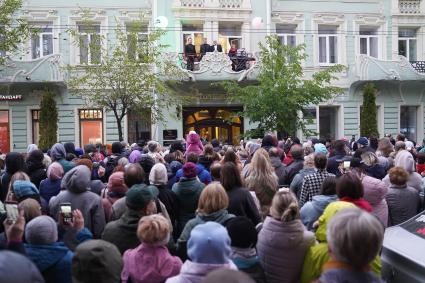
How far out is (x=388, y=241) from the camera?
5.23 m

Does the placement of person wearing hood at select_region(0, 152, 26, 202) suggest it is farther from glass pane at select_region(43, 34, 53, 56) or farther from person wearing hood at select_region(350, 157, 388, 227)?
glass pane at select_region(43, 34, 53, 56)

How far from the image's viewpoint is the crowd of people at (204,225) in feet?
11.8

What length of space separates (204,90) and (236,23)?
13.0 ft

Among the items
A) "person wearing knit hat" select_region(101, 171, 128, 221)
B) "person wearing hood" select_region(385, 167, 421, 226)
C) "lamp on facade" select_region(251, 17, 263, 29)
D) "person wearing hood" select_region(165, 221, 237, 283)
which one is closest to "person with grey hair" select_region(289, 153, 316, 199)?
"person wearing hood" select_region(385, 167, 421, 226)

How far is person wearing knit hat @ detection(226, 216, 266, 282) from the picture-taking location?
471 cm

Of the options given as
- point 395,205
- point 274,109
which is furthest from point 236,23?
point 395,205

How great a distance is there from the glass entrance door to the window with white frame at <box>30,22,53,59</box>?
3088mm

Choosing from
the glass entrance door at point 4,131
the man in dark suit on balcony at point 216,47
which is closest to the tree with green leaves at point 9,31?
the glass entrance door at point 4,131

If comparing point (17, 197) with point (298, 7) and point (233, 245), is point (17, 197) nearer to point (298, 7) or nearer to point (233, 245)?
point (233, 245)

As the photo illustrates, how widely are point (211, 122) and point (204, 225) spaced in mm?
23667

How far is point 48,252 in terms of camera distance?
460cm

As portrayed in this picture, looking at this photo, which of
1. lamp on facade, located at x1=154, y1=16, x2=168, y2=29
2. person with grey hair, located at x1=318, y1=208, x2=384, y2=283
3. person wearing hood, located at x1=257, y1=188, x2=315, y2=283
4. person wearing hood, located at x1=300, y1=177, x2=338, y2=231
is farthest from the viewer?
lamp on facade, located at x1=154, y1=16, x2=168, y2=29

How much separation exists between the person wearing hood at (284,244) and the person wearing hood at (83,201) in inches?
96.5

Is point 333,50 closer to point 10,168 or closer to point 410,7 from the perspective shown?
point 410,7
